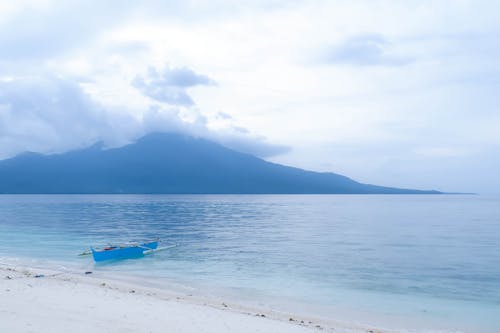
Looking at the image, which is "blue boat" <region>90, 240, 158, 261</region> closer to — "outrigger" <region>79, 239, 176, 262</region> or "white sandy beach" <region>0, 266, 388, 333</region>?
"outrigger" <region>79, 239, 176, 262</region>

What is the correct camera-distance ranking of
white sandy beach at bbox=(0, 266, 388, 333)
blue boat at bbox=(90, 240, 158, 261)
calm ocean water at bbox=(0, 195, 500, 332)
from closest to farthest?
1. white sandy beach at bbox=(0, 266, 388, 333)
2. calm ocean water at bbox=(0, 195, 500, 332)
3. blue boat at bbox=(90, 240, 158, 261)

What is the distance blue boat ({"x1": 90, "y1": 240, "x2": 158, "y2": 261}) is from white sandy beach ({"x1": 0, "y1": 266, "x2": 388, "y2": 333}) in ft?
39.8

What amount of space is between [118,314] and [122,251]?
67.4 ft

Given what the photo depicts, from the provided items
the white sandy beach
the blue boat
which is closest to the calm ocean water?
the blue boat

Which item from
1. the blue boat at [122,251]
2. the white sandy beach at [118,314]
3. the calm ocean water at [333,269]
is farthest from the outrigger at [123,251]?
the white sandy beach at [118,314]

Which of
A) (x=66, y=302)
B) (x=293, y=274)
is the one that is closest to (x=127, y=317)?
(x=66, y=302)

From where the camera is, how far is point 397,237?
174ft

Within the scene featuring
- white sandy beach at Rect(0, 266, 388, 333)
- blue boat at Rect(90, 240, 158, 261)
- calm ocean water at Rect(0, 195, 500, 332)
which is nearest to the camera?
white sandy beach at Rect(0, 266, 388, 333)

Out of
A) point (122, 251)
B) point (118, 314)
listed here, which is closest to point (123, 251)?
point (122, 251)

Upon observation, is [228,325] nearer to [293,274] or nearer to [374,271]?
[293,274]

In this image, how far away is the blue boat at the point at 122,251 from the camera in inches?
1292

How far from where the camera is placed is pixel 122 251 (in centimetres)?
3441

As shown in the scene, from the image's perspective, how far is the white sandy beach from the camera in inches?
516

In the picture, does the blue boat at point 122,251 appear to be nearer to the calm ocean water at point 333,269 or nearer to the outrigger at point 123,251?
the outrigger at point 123,251
